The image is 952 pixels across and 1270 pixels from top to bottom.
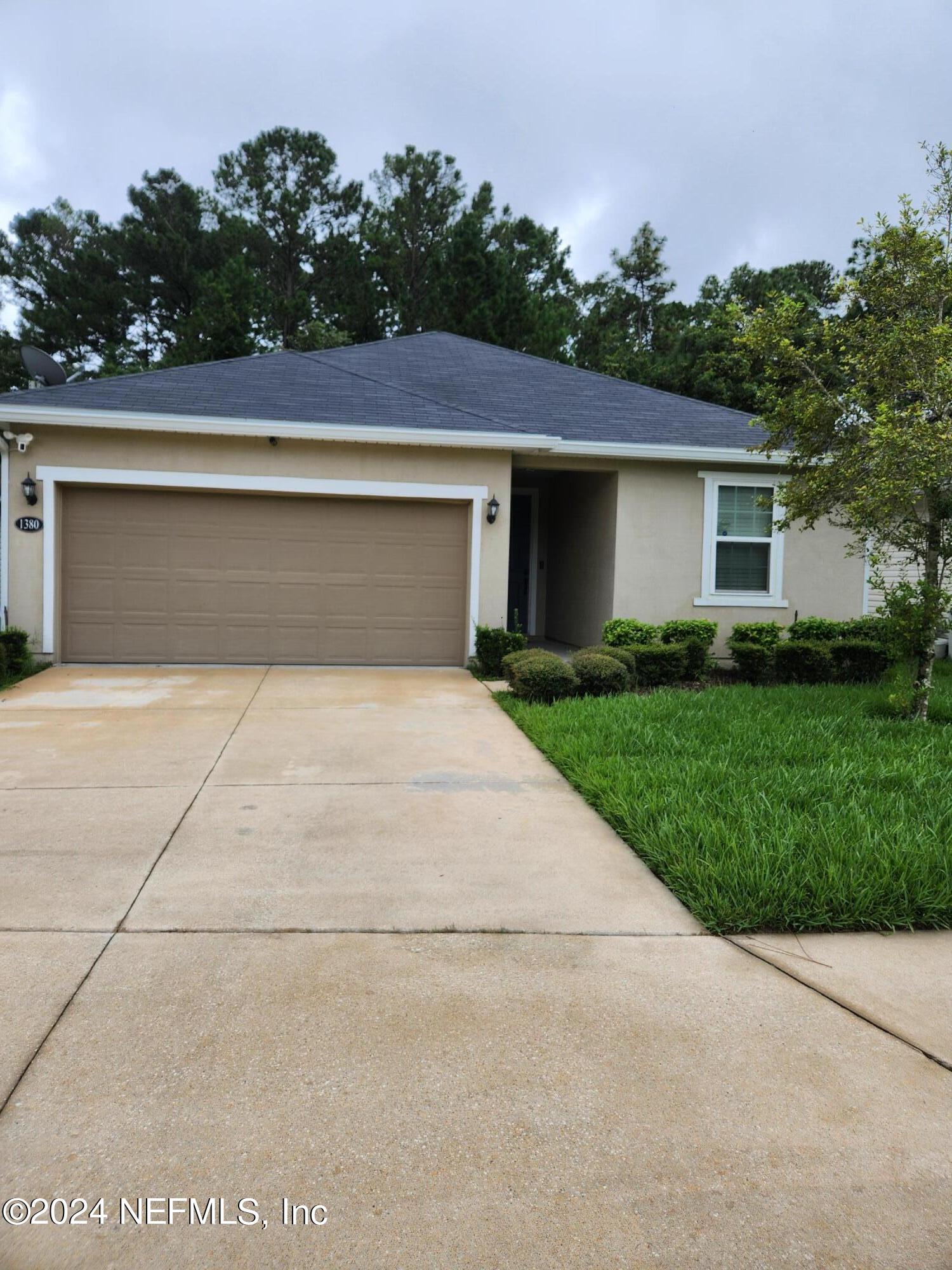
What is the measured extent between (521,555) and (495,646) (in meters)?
5.04

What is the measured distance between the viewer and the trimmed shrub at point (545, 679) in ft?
25.2

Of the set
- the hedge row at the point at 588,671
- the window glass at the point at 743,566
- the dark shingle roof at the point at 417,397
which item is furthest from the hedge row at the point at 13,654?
the window glass at the point at 743,566

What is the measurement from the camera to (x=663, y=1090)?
215 cm

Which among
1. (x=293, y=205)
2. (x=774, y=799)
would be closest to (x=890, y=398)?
(x=774, y=799)

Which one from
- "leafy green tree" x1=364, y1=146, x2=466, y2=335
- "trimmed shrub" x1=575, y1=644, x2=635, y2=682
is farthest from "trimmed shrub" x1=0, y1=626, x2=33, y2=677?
"leafy green tree" x1=364, y1=146, x2=466, y2=335

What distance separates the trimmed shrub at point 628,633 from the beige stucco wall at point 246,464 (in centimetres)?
143

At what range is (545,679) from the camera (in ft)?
25.2

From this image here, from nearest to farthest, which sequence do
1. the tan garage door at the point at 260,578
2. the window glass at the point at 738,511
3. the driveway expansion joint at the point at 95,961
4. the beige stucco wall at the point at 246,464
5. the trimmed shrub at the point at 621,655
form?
the driveway expansion joint at the point at 95,961
the trimmed shrub at the point at 621,655
the beige stucco wall at the point at 246,464
the tan garage door at the point at 260,578
the window glass at the point at 738,511

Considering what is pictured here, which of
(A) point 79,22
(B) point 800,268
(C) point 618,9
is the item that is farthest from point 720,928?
(B) point 800,268

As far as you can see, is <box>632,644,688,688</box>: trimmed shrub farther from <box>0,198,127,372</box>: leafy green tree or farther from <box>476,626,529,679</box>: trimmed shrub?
<box>0,198,127,372</box>: leafy green tree

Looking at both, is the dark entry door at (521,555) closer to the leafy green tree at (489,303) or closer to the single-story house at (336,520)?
the single-story house at (336,520)

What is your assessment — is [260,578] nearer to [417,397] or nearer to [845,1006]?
[417,397]

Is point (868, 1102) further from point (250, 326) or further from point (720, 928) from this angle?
point (250, 326)

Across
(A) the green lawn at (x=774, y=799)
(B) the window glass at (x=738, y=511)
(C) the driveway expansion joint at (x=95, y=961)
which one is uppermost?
(B) the window glass at (x=738, y=511)
